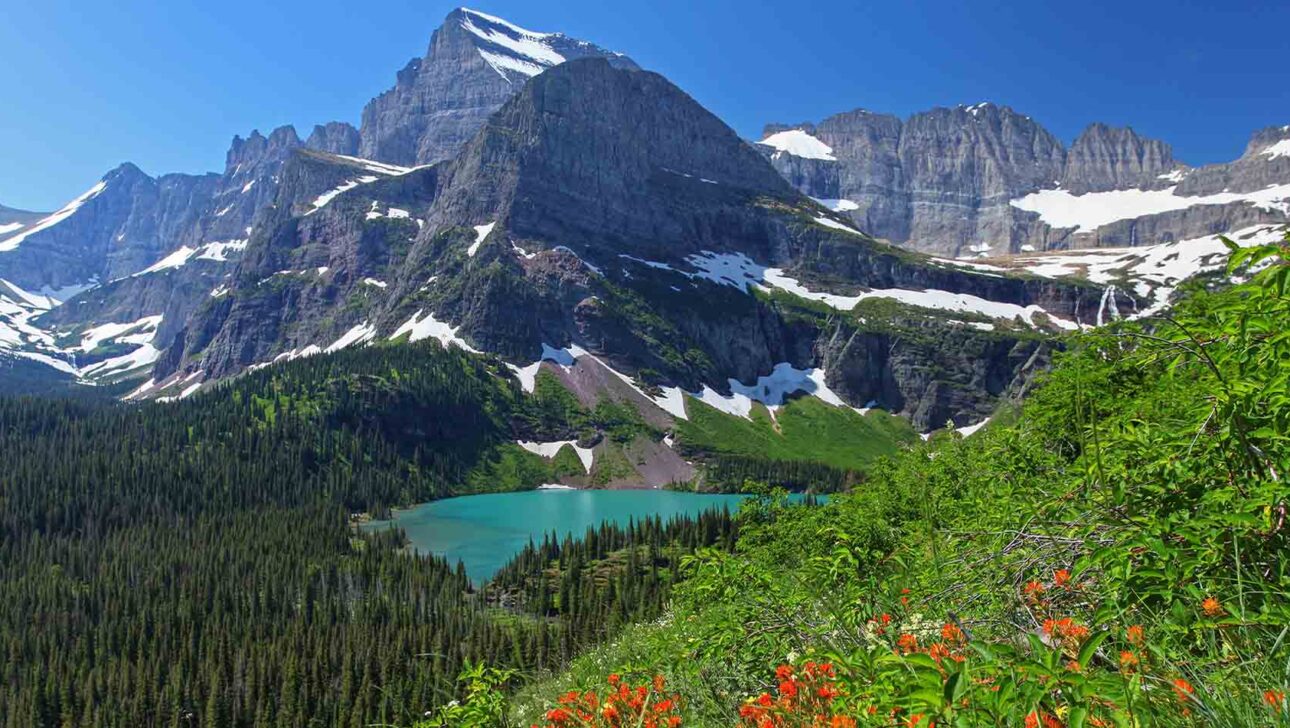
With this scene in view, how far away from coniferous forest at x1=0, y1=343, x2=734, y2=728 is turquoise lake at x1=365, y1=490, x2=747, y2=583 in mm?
8410

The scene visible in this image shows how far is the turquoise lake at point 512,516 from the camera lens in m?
114

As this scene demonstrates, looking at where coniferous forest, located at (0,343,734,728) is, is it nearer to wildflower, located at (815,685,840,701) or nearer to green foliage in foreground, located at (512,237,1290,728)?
green foliage in foreground, located at (512,237,1290,728)

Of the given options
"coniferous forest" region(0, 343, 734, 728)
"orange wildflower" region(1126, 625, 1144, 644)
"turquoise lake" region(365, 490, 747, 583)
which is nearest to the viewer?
"orange wildflower" region(1126, 625, 1144, 644)

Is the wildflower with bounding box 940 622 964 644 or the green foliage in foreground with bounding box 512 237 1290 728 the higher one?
the green foliage in foreground with bounding box 512 237 1290 728

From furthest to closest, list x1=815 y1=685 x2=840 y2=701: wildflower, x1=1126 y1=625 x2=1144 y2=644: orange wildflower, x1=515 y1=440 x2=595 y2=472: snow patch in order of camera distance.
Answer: x1=515 y1=440 x2=595 y2=472: snow patch, x1=815 y1=685 x2=840 y2=701: wildflower, x1=1126 y1=625 x2=1144 y2=644: orange wildflower

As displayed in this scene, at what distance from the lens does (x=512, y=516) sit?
143 m

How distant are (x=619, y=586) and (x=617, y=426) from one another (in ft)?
392

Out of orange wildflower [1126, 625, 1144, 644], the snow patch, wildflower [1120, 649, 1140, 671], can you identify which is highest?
orange wildflower [1126, 625, 1144, 644]

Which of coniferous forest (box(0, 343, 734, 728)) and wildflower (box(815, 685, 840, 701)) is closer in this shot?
wildflower (box(815, 685, 840, 701))

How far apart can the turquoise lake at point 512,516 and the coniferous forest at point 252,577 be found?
841cm

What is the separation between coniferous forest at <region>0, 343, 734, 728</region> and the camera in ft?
198

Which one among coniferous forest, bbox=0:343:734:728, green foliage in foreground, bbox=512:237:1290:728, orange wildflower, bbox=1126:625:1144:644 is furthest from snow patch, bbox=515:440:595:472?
orange wildflower, bbox=1126:625:1144:644

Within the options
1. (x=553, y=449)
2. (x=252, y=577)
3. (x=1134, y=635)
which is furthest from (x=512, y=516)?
(x=1134, y=635)

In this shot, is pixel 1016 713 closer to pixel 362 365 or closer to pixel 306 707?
pixel 306 707
